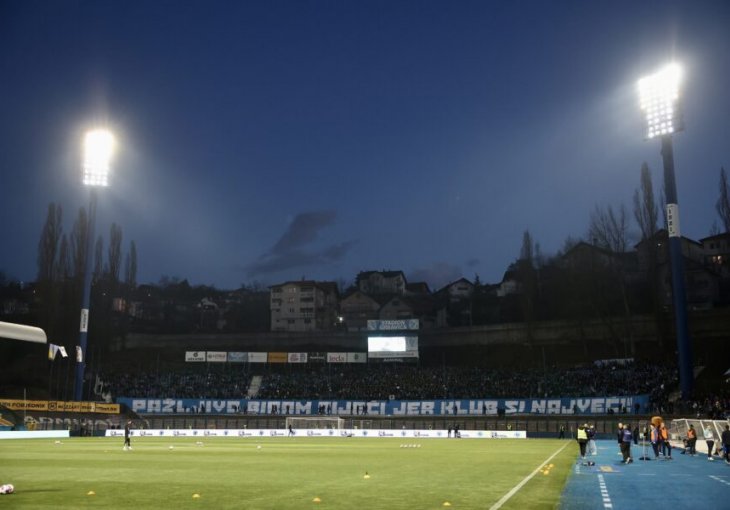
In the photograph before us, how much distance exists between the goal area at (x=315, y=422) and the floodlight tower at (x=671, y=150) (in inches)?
1373

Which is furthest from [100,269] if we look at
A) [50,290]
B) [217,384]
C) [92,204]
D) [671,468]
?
[671,468]

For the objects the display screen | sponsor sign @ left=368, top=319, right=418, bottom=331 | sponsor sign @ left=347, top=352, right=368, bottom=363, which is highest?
sponsor sign @ left=368, top=319, right=418, bottom=331

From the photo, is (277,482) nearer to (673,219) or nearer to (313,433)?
(313,433)

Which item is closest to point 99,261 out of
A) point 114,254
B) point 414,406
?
point 114,254

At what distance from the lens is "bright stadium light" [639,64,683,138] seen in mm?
57009

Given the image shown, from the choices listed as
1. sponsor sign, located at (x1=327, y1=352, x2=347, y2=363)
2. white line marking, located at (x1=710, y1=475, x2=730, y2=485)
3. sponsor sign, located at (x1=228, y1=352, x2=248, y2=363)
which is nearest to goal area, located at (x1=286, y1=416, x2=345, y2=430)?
sponsor sign, located at (x1=327, y1=352, x2=347, y2=363)

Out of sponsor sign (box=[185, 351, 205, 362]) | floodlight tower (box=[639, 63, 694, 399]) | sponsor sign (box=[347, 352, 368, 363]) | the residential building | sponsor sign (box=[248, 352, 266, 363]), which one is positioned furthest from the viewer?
the residential building

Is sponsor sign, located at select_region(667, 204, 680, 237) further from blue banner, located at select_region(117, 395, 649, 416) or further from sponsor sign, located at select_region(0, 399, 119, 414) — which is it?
sponsor sign, located at select_region(0, 399, 119, 414)

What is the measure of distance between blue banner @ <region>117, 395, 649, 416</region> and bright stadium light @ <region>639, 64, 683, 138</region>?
26244 millimetres

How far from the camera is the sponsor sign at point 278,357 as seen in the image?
85.6 m

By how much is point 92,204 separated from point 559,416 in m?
60.4

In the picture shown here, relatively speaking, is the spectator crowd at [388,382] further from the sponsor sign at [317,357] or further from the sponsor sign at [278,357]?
the sponsor sign at [278,357]

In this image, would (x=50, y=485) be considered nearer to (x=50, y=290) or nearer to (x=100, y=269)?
(x=50, y=290)

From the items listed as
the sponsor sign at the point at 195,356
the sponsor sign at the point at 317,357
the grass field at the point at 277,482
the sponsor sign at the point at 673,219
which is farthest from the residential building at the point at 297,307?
the grass field at the point at 277,482
